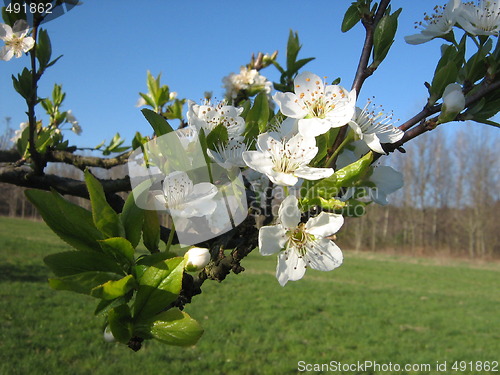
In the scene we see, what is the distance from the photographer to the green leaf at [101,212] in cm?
63

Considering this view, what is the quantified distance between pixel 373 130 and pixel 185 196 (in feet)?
1.22

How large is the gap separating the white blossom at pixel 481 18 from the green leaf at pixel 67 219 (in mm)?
774

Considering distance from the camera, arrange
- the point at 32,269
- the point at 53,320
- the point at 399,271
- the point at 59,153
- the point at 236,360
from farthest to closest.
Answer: the point at 399,271 < the point at 32,269 < the point at 53,320 < the point at 236,360 < the point at 59,153

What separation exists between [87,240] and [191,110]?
11.4 inches

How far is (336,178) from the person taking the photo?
2.25 ft

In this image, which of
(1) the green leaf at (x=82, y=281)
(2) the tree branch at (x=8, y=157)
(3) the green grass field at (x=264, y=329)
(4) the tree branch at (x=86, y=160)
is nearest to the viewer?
(1) the green leaf at (x=82, y=281)

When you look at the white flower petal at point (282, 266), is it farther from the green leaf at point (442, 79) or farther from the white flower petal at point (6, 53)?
the white flower petal at point (6, 53)

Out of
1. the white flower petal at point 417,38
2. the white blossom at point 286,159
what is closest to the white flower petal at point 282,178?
the white blossom at point 286,159

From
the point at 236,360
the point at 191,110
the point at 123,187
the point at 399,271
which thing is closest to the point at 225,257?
the point at 191,110

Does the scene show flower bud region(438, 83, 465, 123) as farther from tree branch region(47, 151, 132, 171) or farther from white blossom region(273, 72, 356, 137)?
tree branch region(47, 151, 132, 171)

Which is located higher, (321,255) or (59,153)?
(59,153)

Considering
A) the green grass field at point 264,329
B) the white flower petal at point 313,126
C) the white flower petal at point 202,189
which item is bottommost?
the green grass field at point 264,329

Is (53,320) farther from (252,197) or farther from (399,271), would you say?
(399,271)

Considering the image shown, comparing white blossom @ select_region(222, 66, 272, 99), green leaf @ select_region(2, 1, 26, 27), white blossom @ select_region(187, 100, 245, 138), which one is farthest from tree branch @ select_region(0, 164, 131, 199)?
white blossom @ select_region(222, 66, 272, 99)
